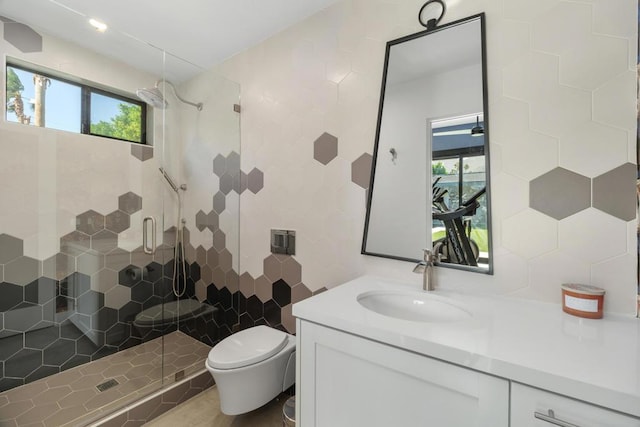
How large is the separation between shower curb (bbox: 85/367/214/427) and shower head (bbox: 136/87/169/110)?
1851 mm

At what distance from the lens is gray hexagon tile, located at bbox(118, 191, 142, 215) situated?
1.93 metres

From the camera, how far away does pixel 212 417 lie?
1557 mm

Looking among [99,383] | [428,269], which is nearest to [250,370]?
[428,269]

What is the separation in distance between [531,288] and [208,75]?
236 cm

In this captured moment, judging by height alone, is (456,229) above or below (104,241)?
above

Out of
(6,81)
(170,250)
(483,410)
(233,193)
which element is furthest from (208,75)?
(483,410)

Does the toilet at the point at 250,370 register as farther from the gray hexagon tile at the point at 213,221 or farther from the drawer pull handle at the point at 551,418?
the drawer pull handle at the point at 551,418

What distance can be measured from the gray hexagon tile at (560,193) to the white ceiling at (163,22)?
54.0 inches

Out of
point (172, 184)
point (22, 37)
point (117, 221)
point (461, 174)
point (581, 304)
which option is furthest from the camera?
point (172, 184)

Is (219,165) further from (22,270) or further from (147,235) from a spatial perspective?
(22,270)

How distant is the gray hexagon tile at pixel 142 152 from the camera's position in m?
2.00

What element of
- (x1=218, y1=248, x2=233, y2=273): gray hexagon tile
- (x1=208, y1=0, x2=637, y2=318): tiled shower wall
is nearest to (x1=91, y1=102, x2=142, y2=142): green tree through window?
(x1=218, y1=248, x2=233, y2=273): gray hexagon tile

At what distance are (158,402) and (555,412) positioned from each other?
1864 millimetres

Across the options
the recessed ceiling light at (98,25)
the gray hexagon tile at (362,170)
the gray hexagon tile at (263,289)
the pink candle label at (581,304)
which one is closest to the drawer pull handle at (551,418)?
the pink candle label at (581,304)
